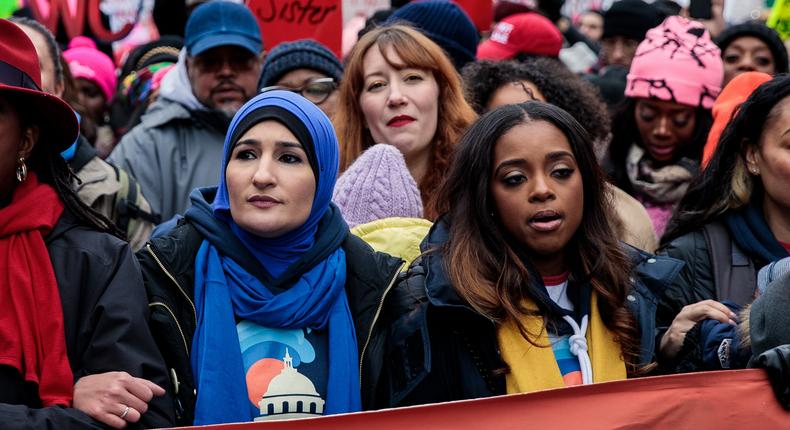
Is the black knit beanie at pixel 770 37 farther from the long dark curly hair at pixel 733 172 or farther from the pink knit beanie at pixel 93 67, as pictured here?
the pink knit beanie at pixel 93 67

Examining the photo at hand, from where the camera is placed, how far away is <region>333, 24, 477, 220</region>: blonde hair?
Result: 5.51 metres

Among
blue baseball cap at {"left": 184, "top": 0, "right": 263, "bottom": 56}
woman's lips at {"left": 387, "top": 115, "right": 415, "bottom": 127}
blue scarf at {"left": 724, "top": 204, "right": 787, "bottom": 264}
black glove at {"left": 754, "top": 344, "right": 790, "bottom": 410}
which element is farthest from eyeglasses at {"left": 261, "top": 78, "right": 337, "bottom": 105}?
black glove at {"left": 754, "top": 344, "right": 790, "bottom": 410}

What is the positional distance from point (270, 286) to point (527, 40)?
378 cm

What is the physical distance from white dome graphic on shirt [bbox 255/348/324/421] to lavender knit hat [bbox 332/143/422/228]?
1020mm

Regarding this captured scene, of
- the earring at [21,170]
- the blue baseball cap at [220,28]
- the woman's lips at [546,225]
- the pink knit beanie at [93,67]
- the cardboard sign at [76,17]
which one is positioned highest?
the cardboard sign at [76,17]

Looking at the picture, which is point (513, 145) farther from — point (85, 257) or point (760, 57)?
point (760, 57)

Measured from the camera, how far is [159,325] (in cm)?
367

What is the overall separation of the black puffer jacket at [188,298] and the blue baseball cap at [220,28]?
8.61 feet

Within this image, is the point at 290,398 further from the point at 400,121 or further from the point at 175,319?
the point at 400,121

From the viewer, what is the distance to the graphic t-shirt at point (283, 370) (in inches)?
146

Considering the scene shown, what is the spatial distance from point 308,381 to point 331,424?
17.1 inches

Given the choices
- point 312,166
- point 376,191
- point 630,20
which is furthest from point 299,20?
point 312,166

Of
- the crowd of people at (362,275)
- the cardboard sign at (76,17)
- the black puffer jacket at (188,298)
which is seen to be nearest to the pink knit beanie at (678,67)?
the crowd of people at (362,275)

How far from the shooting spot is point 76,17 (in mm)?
9062
